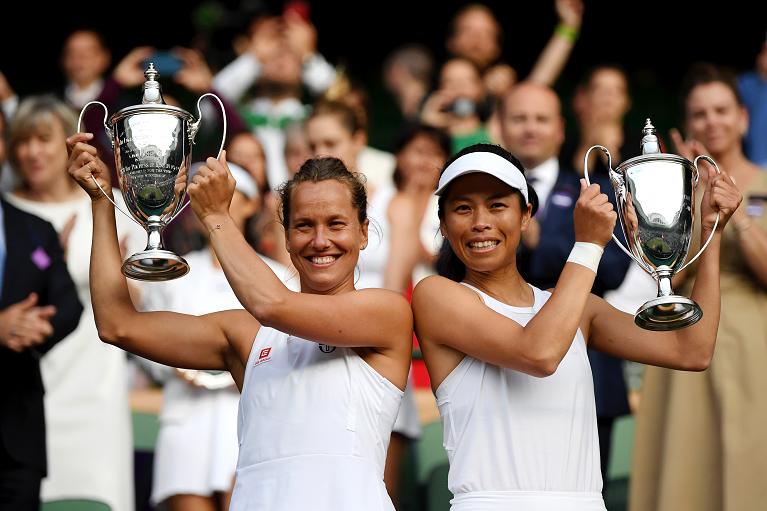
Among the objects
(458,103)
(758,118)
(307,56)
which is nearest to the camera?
(758,118)

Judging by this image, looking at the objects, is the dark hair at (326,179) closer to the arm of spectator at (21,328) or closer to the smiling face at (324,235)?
the smiling face at (324,235)

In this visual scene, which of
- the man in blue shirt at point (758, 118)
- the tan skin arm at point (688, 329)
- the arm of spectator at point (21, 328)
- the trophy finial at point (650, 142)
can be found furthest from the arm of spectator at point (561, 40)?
the tan skin arm at point (688, 329)

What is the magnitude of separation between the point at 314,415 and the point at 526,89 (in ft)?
10.0

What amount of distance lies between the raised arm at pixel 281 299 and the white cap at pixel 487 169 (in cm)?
39

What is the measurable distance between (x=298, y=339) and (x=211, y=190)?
0.50 meters

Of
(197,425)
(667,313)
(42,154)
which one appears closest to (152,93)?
(667,313)

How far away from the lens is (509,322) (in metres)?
3.89

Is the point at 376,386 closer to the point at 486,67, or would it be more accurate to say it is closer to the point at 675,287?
the point at 675,287

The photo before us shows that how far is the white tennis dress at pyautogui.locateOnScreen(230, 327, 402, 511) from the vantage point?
382cm

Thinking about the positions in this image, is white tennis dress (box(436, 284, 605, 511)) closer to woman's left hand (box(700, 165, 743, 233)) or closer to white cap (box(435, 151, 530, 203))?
white cap (box(435, 151, 530, 203))

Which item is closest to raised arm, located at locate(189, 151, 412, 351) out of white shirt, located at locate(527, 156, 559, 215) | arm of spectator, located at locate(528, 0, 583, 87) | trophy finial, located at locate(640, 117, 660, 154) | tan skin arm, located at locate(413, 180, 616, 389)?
tan skin arm, located at locate(413, 180, 616, 389)

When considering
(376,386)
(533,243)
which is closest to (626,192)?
(376,386)

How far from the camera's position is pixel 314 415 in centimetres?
388

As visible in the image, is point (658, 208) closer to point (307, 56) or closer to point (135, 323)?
point (135, 323)
